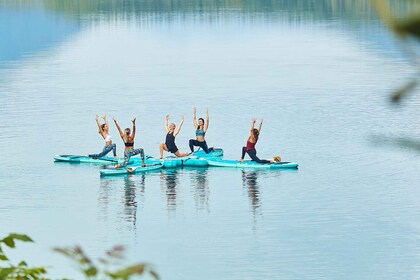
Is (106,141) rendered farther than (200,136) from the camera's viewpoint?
Yes

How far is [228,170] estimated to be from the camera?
132ft

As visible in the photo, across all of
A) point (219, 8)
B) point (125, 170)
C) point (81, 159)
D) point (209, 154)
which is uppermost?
point (209, 154)

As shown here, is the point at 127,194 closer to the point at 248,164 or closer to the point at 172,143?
the point at 172,143

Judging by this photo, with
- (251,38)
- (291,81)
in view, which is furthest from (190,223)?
(251,38)

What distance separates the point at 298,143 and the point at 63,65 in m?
39.3

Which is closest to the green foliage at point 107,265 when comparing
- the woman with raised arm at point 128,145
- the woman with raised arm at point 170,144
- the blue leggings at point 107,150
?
the woman with raised arm at point 128,145

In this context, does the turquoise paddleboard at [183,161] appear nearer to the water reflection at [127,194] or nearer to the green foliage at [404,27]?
the water reflection at [127,194]

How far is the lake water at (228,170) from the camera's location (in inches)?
1152

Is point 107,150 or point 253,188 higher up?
point 107,150

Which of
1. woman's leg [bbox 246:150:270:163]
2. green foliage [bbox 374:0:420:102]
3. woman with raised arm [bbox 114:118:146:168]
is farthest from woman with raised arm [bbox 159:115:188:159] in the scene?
green foliage [bbox 374:0:420:102]

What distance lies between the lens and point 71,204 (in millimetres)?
36406

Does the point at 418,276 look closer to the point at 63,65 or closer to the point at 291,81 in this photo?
the point at 291,81

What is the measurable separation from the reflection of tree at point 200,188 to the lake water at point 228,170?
0.14 feet

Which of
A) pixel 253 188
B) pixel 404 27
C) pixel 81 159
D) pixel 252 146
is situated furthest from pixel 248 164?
pixel 404 27
